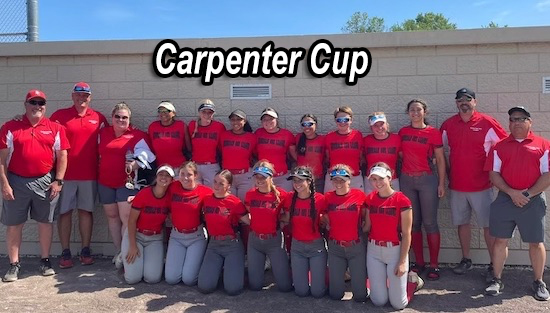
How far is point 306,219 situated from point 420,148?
1593 millimetres

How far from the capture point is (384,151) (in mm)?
5117

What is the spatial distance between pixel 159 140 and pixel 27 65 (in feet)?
8.02

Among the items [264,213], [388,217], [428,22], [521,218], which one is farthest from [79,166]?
[428,22]

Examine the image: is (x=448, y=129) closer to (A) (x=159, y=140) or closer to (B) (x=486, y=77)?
(B) (x=486, y=77)

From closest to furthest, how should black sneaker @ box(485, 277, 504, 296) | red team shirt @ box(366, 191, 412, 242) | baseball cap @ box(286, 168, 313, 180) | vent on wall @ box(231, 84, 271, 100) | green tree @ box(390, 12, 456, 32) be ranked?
1. red team shirt @ box(366, 191, 412, 242)
2. baseball cap @ box(286, 168, 313, 180)
3. black sneaker @ box(485, 277, 504, 296)
4. vent on wall @ box(231, 84, 271, 100)
5. green tree @ box(390, 12, 456, 32)

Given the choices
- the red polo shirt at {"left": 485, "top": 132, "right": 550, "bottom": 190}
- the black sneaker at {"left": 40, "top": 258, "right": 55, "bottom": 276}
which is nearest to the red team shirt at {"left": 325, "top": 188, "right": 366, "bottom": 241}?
the red polo shirt at {"left": 485, "top": 132, "right": 550, "bottom": 190}

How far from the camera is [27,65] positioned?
21.0 feet

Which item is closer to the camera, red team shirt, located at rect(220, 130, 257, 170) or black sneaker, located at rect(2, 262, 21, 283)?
black sneaker, located at rect(2, 262, 21, 283)

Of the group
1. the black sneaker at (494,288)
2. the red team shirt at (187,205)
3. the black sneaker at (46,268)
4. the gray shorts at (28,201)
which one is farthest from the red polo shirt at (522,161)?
the black sneaker at (46,268)

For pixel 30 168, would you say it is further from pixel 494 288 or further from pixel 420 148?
pixel 494 288

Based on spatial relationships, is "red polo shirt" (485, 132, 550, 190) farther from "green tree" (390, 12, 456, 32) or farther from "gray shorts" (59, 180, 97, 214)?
"green tree" (390, 12, 456, 32)

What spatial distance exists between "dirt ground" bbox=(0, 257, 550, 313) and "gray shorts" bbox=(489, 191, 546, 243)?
2.07ft

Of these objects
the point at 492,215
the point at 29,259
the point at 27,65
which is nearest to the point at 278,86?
the point at 492,215

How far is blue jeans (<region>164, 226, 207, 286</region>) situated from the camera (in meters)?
4.98
